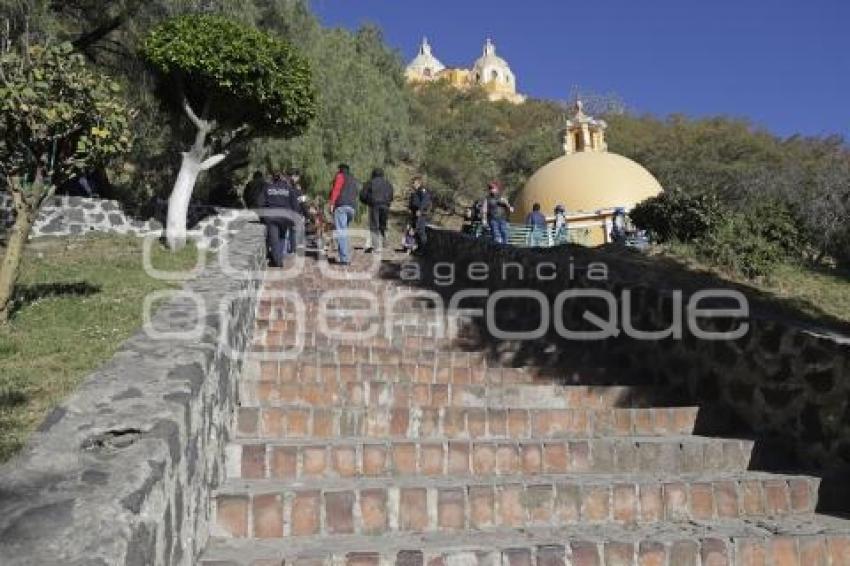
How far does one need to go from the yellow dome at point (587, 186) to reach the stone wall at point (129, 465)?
29.5 meters

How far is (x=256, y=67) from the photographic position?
14.1 metres

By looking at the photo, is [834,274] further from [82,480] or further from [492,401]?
[82,480]

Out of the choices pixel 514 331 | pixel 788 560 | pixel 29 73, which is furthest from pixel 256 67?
pixel 788 560

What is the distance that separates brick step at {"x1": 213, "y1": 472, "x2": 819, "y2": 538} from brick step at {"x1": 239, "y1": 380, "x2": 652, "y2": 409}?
46.6 inches

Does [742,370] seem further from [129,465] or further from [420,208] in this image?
[420,208]

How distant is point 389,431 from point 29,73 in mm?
6144

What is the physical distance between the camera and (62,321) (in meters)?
7.54

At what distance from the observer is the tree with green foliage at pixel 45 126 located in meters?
7.87

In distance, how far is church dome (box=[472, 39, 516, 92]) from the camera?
10819 cm

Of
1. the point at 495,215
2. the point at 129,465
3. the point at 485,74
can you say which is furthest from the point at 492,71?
the point at 129,465

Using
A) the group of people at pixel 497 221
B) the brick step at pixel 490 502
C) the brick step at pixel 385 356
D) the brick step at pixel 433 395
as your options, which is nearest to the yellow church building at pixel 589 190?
the group of people at pixel 497 221

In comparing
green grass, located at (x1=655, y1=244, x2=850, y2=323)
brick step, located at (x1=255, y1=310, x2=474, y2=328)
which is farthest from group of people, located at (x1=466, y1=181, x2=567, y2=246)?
brick step, located at (x1=255, y1=310, x2=474, y2=328)

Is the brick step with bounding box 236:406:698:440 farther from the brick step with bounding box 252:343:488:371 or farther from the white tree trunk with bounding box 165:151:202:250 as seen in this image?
the white tree trunk with bounding box 165:151:202:250

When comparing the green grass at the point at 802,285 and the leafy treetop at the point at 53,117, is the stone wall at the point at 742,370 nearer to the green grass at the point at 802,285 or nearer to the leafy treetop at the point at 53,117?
the green grass at the point at 802,285
